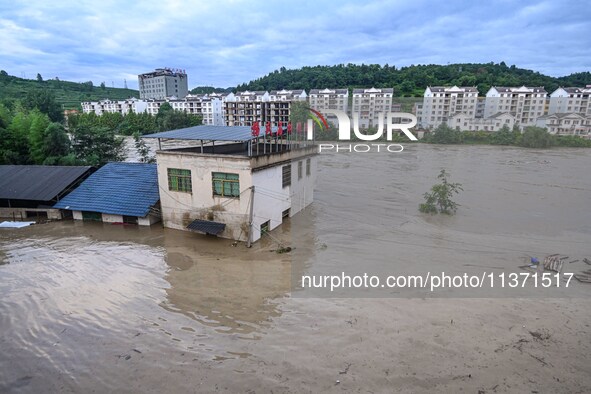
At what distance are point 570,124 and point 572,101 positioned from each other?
363 inches

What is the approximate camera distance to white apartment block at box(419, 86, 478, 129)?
54656 millimetres

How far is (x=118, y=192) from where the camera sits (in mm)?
14734

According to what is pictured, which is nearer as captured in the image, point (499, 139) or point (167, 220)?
point (167, 220)

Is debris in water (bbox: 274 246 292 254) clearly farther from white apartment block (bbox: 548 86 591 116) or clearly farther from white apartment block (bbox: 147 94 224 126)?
white apartment block (bbox: 548 86 591 116)

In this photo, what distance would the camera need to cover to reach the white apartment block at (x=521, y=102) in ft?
177

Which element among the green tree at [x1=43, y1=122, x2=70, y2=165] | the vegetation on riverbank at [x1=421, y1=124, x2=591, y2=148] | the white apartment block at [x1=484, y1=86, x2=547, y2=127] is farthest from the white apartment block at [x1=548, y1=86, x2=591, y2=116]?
the green tree at [x1=43, y1=122, x2=70, y2=165]

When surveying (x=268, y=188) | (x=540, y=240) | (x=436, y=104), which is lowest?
(x=540, y=240)

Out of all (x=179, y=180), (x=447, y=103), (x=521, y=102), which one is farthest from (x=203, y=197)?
(x=521, y=102)

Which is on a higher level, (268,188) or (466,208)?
(268,188)

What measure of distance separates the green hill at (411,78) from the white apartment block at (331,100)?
1464 cm

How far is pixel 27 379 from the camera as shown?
235 inches

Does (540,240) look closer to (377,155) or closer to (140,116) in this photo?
(377,155)

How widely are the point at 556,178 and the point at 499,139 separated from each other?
21.2 meters

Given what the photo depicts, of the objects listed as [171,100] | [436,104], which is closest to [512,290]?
[436,104]
